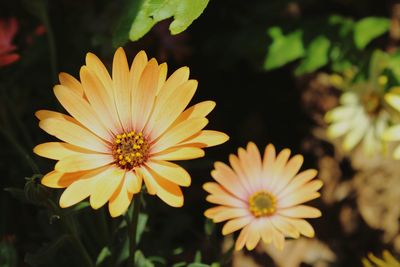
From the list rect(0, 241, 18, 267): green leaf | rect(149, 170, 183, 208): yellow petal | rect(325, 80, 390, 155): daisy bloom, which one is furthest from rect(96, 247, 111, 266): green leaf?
rect(325, 80, 390, 155): daisy bloom

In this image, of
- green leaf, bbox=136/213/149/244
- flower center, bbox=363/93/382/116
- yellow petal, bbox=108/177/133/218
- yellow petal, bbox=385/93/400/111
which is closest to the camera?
yellow petal, bbox=108/177/133/218

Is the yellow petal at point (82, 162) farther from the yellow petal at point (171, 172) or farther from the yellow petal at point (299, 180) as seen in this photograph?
the yellow petal at point (299, 180)

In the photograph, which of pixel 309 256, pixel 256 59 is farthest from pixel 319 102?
pixel 309 256

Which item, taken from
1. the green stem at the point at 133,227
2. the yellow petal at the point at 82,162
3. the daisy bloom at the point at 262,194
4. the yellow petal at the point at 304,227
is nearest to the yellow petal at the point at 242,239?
the daisy bloom at the point at 262,194

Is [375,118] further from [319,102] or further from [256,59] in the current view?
[256,59]

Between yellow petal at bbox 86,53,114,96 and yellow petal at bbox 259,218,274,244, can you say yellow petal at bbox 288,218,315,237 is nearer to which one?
yellow petal at bbox 259,218,274,244

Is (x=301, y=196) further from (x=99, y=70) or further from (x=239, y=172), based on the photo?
(x=99, y=70)
